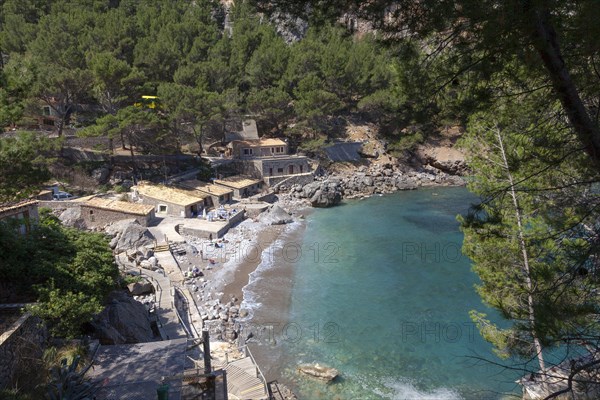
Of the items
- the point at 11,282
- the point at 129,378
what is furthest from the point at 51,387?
the point at 11,282

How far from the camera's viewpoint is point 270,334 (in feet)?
55.5

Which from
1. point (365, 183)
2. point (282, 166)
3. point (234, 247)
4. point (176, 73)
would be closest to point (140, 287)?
point (234, 247)

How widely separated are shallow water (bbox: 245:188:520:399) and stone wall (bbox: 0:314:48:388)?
7.80 m

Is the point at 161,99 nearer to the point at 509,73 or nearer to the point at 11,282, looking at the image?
the point at 11,282

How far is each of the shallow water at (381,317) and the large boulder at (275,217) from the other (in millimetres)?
1945

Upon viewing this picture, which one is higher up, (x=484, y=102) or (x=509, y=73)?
(x=509, y=73)

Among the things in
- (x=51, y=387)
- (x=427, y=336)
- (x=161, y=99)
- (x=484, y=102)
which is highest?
(x=161, y=99)

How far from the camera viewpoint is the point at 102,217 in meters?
26.3

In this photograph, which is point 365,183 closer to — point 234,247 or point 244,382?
point 234,247

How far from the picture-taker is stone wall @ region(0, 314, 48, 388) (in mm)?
8281

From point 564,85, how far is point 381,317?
15.1 metres

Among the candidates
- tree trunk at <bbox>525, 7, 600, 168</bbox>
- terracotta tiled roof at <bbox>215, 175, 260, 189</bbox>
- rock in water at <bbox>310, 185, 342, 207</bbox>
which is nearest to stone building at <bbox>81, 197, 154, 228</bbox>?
terracotta tiled roof at <bbox>215, 175, 260, 189</bbox>

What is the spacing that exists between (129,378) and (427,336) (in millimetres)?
12078

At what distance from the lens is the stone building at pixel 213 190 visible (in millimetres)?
32469
